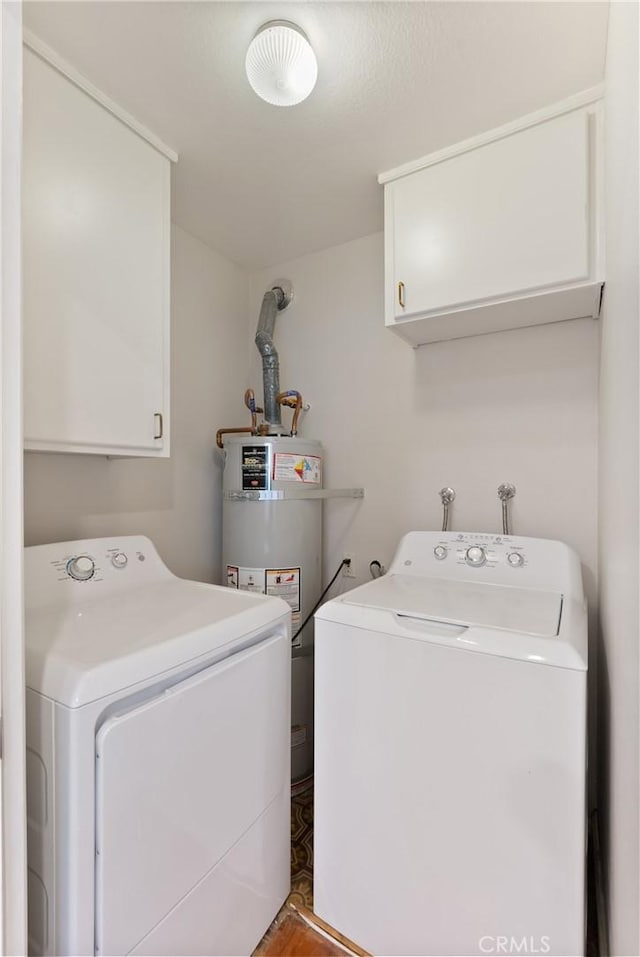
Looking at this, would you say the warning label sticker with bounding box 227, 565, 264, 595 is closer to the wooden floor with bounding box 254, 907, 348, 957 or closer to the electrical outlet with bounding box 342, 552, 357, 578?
the electrical outlet with bounding box 342, 552, 357, 578

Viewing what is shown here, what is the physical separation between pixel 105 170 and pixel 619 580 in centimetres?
169

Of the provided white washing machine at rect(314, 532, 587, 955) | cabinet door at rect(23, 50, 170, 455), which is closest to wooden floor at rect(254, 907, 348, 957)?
white washing machine at rect(314, 532, 587, 955)

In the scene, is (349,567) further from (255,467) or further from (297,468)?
(255,467)

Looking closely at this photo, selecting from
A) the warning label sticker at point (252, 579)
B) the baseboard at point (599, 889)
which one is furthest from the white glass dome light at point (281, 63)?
the baseboard at point (599, 889)

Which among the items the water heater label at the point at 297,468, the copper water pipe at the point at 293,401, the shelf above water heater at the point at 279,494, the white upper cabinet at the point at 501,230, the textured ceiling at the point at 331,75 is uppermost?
the textured ceiling at the point at 331,75

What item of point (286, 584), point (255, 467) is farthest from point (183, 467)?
point (286, 584)

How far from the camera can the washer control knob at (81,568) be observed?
128cm

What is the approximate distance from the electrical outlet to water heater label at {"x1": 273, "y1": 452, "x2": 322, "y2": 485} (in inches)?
15.0

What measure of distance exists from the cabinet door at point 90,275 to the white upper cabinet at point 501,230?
0.83 metres

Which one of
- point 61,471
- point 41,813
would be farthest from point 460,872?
point 61,471

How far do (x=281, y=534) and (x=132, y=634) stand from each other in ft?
2.82

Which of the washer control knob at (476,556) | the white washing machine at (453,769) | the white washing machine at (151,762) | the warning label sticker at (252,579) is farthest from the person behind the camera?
the warning label sticker at (252,579)

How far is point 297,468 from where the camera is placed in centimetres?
184

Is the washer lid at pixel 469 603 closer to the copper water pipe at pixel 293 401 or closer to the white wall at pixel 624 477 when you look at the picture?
the white wall at pixel 624 477
